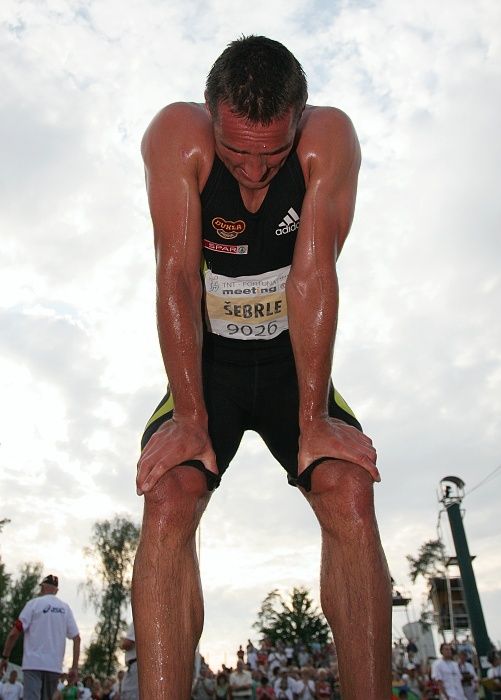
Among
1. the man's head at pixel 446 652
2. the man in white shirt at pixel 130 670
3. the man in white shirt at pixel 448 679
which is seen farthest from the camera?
the man's head at pixel 446 652

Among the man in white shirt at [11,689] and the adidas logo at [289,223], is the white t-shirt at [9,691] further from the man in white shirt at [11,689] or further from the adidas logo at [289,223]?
the adidas logo at [289,223]

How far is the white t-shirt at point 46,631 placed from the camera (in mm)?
8711

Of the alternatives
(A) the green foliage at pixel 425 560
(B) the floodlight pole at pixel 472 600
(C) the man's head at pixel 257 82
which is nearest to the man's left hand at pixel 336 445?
(C) the man's head at pixel 257 82

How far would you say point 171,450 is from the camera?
2.74 metres

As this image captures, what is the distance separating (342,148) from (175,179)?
31.4 inches

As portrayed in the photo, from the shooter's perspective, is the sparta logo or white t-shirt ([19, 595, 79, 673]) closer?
the sparta logo

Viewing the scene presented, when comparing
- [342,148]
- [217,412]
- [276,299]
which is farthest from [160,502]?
[342,148]

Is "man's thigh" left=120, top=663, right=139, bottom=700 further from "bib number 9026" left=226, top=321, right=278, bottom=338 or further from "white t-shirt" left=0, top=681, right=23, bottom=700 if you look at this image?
"white t-shirt" left=0, top=681, right=23, bottom=700

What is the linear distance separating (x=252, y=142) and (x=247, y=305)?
0.94 metres

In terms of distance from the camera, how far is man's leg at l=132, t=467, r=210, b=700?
2414 mm

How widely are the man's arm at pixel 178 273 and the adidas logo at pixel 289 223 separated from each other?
419 mm

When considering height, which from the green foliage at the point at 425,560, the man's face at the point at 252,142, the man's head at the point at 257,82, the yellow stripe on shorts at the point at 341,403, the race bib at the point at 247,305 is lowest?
the yellow stripe on shorts at the point at 341,403

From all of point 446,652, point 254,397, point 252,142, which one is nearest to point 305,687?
point 446,652

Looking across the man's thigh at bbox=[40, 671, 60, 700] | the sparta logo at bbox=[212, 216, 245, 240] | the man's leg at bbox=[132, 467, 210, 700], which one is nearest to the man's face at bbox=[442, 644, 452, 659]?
the man's thigh at bbox=[40, 671, 60, 700]
